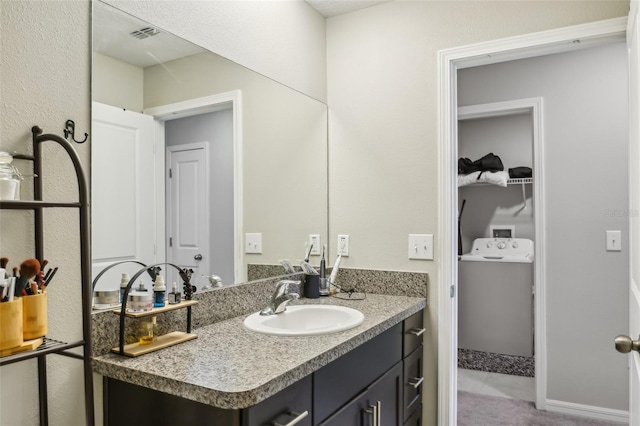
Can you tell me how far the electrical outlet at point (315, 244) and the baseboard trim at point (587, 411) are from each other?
182 centimetres

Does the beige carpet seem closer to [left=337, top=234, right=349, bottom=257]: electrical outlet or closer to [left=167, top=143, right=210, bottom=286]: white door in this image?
[left=337, top=234, right=349, bottom=257]: electrical outlet

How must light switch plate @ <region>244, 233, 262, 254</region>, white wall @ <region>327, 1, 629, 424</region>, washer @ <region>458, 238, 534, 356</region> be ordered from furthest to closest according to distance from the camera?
washer @ <region>458, 238, 534, 356</region> < white wall @ <region>327, 1, 629, 424</region> < light switch plate @ <region>244, 233, 262, 254</region>

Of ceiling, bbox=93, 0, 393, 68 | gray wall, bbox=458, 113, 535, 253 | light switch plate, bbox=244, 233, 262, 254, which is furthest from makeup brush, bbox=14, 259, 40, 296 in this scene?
gray wall, bbox=458, 113, 535, 253

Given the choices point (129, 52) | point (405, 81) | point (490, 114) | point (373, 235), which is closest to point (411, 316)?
point (373, 235)

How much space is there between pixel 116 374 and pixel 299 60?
1.65 metres

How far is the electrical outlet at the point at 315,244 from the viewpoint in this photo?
2332 mm

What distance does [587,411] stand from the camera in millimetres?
2742

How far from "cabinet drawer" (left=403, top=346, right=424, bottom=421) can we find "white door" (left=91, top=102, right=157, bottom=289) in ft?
3.87

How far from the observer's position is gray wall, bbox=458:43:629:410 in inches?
106

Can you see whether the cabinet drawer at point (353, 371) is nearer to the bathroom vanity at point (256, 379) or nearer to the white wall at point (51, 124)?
the bathroom vanity at point (256, 379)

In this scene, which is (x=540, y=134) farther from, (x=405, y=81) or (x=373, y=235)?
(x=373, y=235)

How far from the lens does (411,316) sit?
2012mm

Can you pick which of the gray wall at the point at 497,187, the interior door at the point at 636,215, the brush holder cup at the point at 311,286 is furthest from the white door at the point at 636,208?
the gray wall at the point at 497,187

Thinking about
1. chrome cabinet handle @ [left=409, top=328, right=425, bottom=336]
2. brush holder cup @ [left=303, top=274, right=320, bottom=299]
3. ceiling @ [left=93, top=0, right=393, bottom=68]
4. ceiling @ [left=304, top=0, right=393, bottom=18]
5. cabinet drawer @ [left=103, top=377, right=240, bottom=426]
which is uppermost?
ceiling @ [left=304, top=0, right=393, bottom=18]
